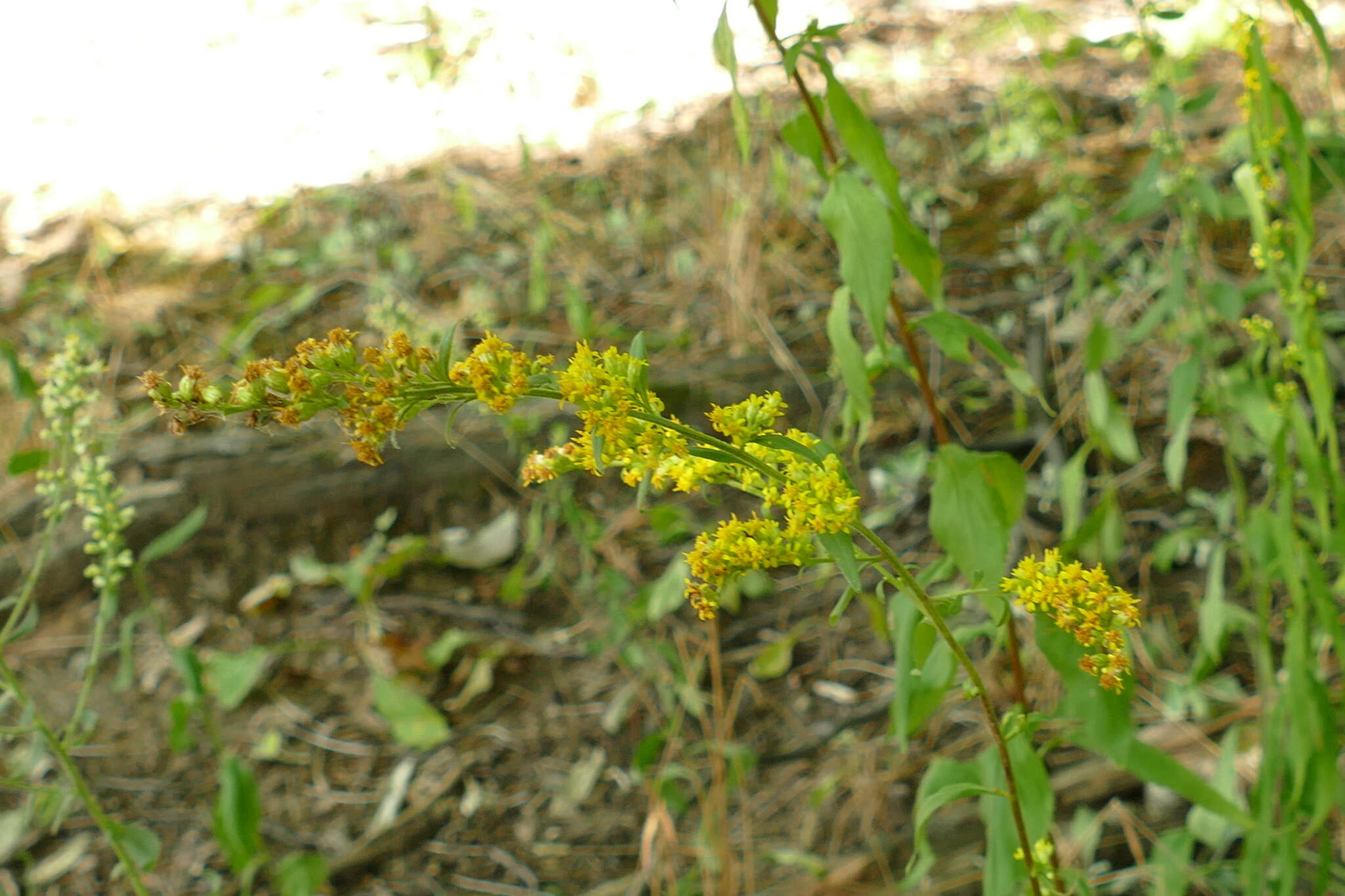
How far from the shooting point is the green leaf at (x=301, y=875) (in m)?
1.77

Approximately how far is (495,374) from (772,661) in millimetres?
1572

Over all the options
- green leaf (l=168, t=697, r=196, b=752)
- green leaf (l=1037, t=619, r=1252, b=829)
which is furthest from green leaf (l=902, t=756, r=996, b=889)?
green leaf (l=168, t=697, r=196, b=752)

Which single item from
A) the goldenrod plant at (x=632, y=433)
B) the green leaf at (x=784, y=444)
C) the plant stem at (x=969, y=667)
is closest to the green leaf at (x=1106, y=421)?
the plant stem at (x=969, y=667)

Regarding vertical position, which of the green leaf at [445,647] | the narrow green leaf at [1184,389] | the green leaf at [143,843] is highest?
the narrow green leaf at [1184,389]

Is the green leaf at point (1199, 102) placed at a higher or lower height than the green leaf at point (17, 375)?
higher

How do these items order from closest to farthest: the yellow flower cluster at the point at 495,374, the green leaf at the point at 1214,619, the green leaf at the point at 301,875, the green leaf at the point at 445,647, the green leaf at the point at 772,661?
the yellow flower cluster at the point at 495,374
the green leaf at the point at 1214,619
the green leaf at the point at 301,875
the green leaf at the point at 772,661
the green leaf at the point at 445,647

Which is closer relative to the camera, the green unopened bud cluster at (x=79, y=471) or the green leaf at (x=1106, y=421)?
the green unopened bud cluster at (x=79, y=471)

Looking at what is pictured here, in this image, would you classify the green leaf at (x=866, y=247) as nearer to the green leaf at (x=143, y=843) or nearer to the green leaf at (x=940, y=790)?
the green leaf at (x=940, y=790)

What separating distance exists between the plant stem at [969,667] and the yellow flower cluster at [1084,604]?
0.07 meters

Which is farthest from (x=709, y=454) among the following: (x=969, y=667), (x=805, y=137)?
(x=805, y=137)

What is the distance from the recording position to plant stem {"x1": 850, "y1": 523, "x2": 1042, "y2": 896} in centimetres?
79

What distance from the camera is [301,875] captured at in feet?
5.90

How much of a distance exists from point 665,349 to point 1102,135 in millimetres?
1528

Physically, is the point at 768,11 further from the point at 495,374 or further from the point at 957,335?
the point at 495,374
